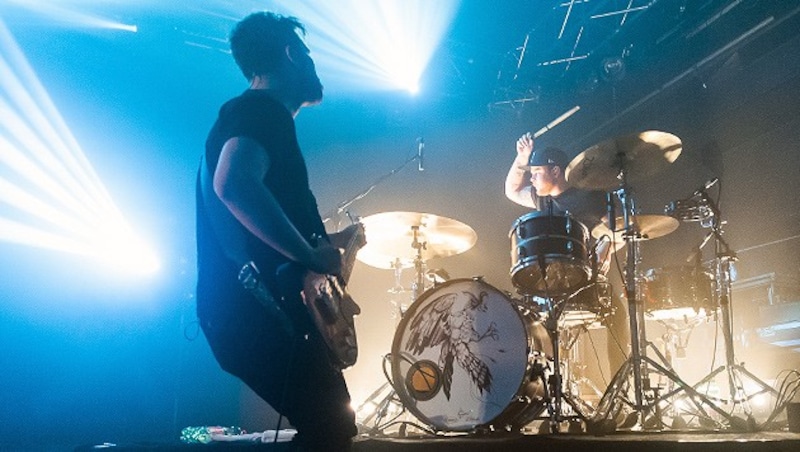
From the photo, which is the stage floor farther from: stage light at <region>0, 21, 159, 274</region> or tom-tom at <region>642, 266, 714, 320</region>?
stage light at <region>0, 21, 159, 274</region>

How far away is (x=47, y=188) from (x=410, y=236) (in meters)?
3.64

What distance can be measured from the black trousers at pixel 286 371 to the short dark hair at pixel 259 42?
86cm

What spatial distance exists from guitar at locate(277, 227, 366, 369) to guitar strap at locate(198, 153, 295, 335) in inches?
3.3

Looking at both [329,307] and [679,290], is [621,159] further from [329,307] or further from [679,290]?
[329,307]

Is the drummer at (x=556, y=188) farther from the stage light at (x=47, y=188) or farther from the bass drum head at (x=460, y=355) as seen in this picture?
the stage light at (x=47, y=188)

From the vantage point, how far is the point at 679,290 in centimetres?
457

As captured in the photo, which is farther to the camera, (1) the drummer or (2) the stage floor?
(1) the drummer

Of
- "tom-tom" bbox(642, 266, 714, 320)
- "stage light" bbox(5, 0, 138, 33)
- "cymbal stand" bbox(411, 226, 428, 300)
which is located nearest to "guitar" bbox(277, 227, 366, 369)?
"cymbal stand" bbox(411, 226, 428, 300)

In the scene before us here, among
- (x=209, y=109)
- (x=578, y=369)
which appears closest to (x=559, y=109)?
(x=578, y=369)

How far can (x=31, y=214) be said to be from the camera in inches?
227

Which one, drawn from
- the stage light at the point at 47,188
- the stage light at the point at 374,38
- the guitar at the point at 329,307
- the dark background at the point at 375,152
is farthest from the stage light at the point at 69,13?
the guitar at the point at 329,307

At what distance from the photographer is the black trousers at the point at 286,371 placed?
173 cm

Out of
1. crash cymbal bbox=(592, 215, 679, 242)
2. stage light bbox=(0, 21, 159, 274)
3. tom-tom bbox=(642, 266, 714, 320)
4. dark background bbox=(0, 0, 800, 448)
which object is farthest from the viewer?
A: dark background bbox=(0, 0, 800, 448)

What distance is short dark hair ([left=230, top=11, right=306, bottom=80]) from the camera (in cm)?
213
